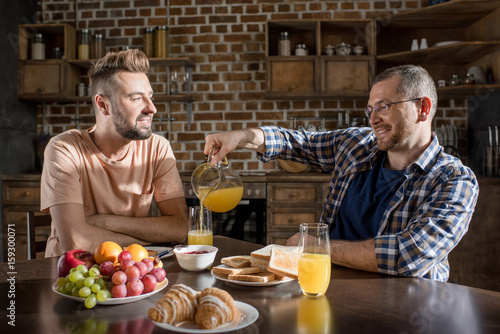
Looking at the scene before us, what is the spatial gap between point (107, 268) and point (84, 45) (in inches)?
127

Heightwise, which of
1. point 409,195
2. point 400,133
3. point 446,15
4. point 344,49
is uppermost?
point 446,15

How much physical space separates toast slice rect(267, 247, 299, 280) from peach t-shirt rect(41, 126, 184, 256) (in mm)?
848

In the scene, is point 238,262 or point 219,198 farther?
point 219,198

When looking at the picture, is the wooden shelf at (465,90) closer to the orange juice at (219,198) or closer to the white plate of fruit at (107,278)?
the orange juice at (219,198)

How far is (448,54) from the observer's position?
131 inches

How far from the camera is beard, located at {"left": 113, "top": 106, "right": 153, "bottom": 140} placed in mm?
1889

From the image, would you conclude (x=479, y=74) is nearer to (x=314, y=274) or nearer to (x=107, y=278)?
(x=314, y=274)

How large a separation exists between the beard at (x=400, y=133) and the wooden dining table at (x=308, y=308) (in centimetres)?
57

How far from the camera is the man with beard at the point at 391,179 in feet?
4.13

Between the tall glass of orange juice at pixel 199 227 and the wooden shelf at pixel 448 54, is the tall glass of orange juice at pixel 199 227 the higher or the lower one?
the lower one

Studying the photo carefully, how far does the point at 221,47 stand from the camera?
385 cm

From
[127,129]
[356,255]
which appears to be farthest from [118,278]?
[127,129]

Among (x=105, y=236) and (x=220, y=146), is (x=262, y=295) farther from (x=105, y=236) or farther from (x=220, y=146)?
(x=105, y=236)

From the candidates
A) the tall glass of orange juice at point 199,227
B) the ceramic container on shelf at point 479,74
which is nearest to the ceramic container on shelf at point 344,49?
the ceramic container on shelf at point 479,74
